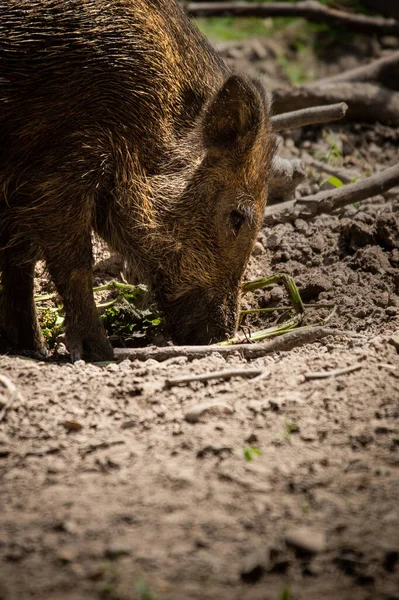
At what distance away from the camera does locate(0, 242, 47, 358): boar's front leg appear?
17.4 feet

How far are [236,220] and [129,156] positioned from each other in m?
0.77

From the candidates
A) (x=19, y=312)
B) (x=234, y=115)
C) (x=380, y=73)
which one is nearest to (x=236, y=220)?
(x=234, y=115)

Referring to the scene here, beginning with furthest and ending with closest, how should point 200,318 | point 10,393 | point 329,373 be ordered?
1. point 200,318
2. point 329,373
3. point 10,393

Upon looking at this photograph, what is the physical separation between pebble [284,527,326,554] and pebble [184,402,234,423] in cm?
86

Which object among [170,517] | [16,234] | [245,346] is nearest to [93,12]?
[16,234]

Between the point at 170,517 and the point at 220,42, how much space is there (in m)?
8.68

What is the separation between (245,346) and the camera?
4527 millimetres

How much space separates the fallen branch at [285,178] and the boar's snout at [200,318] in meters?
1.50

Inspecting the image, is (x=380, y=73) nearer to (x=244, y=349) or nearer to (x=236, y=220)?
(x=236, y=220)

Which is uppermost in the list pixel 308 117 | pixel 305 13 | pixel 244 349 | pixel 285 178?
pixel 305 13

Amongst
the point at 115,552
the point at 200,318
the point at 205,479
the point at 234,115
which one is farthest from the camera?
the point at 200,318

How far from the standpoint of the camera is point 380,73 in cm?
948

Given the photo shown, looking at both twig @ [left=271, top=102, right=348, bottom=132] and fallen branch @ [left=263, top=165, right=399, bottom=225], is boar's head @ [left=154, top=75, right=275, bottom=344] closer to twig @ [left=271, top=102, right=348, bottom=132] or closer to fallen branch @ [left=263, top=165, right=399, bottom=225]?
twig @ [left=271, top=102, right=348, bottom=132]

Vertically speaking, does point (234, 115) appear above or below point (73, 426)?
above
